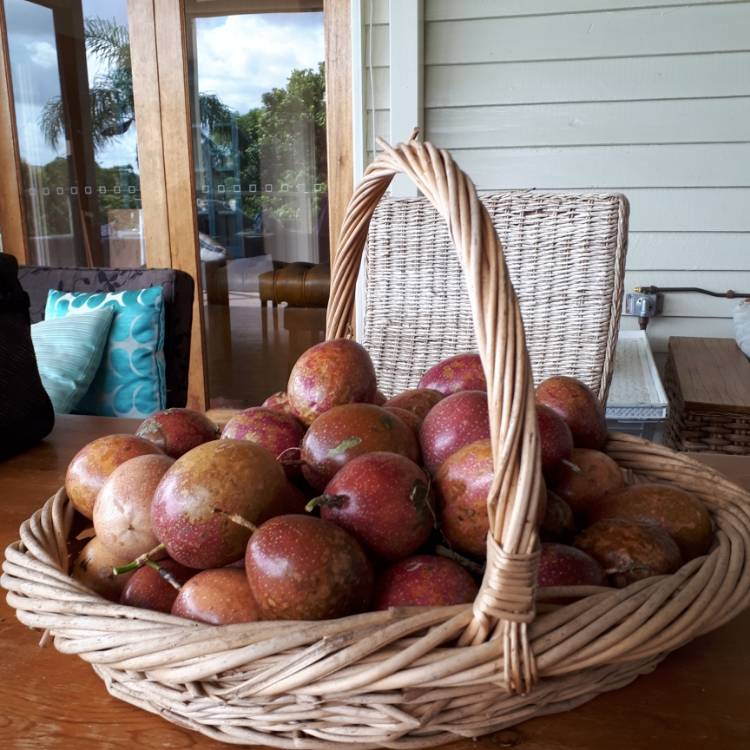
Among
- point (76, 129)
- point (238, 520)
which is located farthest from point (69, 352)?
point (76, 129)

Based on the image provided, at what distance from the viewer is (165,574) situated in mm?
569

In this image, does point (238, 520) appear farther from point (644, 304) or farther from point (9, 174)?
point (9, 174)

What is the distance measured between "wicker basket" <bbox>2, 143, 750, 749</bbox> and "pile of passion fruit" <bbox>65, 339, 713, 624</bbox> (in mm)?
41

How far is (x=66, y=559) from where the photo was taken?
2.17 ft

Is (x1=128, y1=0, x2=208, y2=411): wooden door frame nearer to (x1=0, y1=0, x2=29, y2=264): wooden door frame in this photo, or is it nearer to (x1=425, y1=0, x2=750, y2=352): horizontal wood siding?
(x1=0, y1=0, x2=29, y2=264): wooden door frame

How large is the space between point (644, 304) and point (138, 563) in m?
2.15

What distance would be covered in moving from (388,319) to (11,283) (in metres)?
0.93

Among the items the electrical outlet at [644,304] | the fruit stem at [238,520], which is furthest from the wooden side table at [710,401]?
the fruit stem at [238,520]

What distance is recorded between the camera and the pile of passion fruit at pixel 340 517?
1.68 feet

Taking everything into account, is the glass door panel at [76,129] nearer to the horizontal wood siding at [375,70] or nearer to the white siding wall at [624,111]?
the horizontal wood siding at [375,70]

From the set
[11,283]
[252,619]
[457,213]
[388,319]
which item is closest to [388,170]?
[457,213]

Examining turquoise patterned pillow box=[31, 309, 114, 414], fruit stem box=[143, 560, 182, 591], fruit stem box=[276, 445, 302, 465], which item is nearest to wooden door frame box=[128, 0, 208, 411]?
turquoise patterned pillow box=[31, 309, 114, 414]

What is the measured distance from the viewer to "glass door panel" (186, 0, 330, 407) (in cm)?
273

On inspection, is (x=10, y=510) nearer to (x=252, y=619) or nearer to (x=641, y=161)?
(x=252, y=619)
